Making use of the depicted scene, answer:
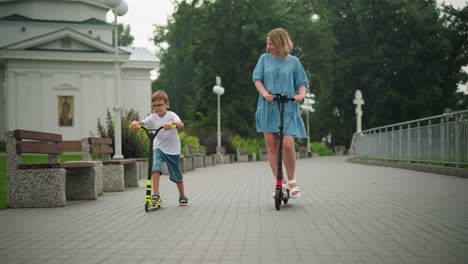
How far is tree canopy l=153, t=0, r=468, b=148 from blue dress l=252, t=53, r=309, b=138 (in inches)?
1320

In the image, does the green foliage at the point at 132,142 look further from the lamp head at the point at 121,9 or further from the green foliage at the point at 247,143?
the green foliage at the point at 247,143

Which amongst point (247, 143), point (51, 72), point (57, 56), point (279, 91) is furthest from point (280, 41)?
point (51, 72)

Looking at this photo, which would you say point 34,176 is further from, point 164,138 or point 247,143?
point 247,143

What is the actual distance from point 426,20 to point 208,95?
17735 millimetres

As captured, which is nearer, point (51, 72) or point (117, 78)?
point (117, 78)

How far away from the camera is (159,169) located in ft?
25.7

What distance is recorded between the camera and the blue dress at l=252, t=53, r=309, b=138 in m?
7.68

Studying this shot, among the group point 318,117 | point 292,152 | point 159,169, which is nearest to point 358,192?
point 292,152

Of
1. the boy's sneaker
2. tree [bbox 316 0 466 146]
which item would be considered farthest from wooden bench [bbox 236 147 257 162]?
the boy's sneaker

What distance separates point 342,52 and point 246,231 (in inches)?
1840

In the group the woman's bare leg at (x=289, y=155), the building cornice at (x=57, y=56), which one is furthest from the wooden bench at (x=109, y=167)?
the building cornice at (x=57, y=56)

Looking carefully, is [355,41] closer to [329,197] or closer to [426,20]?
[426,20]

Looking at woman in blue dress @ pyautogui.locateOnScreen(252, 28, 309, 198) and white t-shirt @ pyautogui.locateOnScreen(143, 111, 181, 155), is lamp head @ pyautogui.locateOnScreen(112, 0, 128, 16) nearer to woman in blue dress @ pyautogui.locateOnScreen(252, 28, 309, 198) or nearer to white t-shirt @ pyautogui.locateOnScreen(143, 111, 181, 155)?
white t-shirt @ pyautogui.locateOnScreen(143, 111, 181, 155)

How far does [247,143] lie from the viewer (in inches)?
1559
